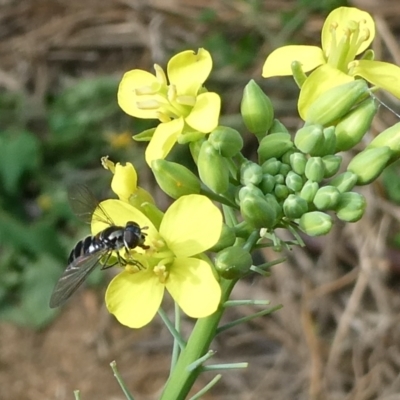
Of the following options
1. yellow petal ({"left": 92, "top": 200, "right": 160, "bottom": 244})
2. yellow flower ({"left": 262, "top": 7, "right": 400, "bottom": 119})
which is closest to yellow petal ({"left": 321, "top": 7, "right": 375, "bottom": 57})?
yellow flower ({"left": 262, "top": 7, "right": 400, "bottom": 119})

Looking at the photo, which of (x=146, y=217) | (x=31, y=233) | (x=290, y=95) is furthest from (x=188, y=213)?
(x=290, y=95)

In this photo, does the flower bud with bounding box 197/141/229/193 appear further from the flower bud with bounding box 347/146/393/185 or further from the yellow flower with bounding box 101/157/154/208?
the flower bud with bounding box 347/146/393/185

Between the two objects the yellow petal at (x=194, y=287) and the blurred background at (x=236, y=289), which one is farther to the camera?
the blurred background at (x=236, y=289)

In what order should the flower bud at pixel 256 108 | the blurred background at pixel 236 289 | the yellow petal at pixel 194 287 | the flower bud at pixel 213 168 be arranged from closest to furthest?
the yellow petal at pixel 194 287
the flower bud at pixel 213 168
the flower bud at pixel 256 108
the blurred background at pixel 236 289

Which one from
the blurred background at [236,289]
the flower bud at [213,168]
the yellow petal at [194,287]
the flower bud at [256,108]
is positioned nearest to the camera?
the yellow petal at [194,287]

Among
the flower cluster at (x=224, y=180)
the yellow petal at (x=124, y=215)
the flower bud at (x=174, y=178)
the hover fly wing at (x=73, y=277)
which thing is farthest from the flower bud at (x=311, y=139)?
the hover fly wing at (x=73, y=277)

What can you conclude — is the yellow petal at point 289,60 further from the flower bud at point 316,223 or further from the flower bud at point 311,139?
the flower bud at point 316,223
